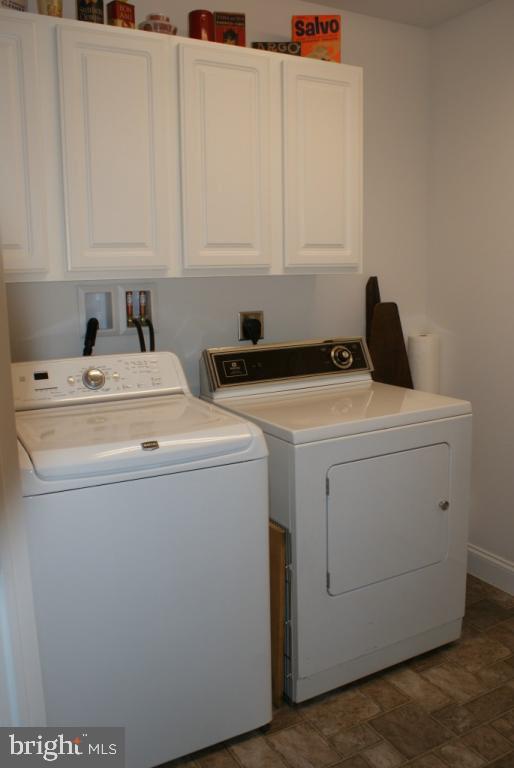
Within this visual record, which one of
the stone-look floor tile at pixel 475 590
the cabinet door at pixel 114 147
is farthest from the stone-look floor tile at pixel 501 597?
the cabinet door at pixel 114 147

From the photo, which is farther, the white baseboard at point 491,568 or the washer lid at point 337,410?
the white baseboard at point 491,568

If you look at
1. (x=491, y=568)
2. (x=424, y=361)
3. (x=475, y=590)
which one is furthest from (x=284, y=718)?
(x=424, y=361)

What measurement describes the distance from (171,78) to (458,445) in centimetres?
155

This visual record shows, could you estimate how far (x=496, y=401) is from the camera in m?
2.84

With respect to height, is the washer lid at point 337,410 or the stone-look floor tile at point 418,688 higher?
the washer lid at point 337,410

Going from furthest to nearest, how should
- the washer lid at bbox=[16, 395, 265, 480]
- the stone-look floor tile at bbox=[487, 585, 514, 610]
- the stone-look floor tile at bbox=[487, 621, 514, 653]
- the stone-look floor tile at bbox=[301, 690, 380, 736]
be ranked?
the stone-look floor tile at bbox=[487, 585, 514, 610] → the stone-look floor tile at bbox=[487, 621, 514, 653] → the stone-look floor tile at bbox=[301, 690, 380, 736] → the washer lid at bbox=[16, 395, 265, 480]

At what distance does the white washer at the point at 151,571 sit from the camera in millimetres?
1599

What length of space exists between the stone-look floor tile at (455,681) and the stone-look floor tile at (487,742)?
141mm

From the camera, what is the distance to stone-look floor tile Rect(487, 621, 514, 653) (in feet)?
8.02

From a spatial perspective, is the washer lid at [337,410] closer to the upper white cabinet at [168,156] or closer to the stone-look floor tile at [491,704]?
the upper white cabinet at [168,156]

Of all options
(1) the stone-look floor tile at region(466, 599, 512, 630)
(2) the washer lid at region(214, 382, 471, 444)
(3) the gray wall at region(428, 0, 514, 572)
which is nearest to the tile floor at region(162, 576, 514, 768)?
(1) the stone-look floor tile at region(466, 599, 512, 630)

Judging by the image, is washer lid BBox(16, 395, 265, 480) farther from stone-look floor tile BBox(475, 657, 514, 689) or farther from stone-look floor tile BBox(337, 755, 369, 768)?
stone-look floor tile BBox(475, 657, 514, 689)

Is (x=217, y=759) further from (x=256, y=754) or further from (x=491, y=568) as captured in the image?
(x=491, y=568)

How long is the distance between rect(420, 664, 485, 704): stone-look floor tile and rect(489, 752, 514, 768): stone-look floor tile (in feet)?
0.83
